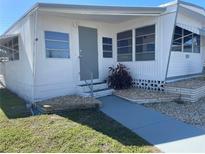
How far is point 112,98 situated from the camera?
316 inches

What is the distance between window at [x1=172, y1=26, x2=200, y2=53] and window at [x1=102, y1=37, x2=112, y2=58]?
318 centimetres

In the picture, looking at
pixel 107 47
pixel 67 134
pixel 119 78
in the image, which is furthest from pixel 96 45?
→ pixel 67 134

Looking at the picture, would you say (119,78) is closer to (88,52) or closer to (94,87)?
(94,87)

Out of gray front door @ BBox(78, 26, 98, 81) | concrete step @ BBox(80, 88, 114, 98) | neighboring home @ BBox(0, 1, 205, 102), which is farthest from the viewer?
gray front door @ BBox(78, 26, 98, 81)

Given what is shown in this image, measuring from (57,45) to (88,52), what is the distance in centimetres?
165

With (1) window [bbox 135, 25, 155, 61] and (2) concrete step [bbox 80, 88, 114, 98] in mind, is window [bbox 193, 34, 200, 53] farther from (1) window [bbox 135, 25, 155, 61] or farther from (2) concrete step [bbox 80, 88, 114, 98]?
(2) concrete step [bbox 80, 88, 114, 98]

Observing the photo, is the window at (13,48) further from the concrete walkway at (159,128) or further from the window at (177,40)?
the window at (177,40)

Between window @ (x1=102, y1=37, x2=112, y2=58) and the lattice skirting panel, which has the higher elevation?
window @ (x1=102, y1=37, x2=112, y2=58)

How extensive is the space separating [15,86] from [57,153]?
7494 millimetres

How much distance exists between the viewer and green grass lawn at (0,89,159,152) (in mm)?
3826

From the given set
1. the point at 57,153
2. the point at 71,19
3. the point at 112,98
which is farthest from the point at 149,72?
the point at 57,153

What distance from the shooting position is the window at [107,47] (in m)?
9.84

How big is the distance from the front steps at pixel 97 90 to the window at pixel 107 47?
1.69 meters

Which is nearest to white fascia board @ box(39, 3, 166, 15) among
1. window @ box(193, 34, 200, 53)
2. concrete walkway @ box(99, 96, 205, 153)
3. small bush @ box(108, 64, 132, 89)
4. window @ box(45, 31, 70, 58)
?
window @ box(45, 31, 70, 58)
